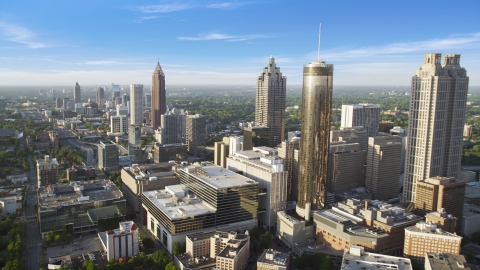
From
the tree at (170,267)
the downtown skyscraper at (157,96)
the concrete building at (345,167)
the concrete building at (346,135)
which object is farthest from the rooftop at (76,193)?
the downtown skyscraper at (157,96)

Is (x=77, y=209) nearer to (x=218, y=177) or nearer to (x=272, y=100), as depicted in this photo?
(x=218, y=177)

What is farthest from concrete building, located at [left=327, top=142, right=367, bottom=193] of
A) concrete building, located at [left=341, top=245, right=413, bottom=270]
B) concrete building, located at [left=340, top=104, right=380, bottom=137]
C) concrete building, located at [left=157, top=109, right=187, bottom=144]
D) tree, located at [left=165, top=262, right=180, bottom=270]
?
concrete building, located at [left=157, top=109, right=187, bottom=144]

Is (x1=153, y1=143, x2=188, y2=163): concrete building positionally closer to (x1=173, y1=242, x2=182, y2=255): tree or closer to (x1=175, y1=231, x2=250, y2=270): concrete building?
(x1=173, y1=242, x2=182, y2=255): tree

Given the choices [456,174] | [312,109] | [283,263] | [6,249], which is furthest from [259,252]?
[456,174]

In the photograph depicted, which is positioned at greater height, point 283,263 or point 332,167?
point 332,167

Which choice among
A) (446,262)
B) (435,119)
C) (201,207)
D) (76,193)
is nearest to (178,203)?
(201,207)

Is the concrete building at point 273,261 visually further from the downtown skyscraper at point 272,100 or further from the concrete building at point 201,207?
the downtown skyscraper at point 272,100

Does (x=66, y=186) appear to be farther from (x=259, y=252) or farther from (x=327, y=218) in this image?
(x=327, y=218)

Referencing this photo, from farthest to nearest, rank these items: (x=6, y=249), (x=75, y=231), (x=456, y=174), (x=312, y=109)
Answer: (x=456, y=174)
(x=312, y=109)
(x=75, y=231)
(x=6, y=249)
